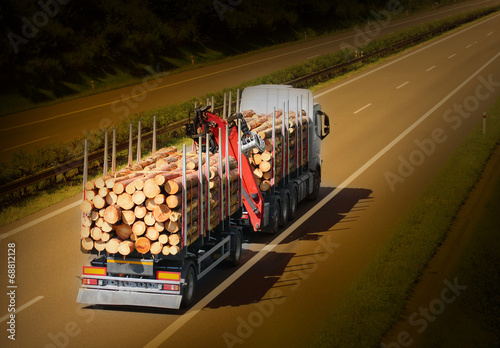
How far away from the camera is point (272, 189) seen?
18.7m

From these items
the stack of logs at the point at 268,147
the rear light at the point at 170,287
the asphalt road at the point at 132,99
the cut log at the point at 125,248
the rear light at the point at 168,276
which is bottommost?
the rear light at the point at 170,287

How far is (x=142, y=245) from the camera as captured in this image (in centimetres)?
1320

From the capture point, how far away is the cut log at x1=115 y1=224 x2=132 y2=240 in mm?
13344

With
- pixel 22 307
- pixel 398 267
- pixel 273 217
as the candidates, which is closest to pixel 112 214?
pixel 22 307

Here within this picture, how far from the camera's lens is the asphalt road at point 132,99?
1239 inches

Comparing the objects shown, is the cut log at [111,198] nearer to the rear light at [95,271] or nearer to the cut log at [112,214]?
the cut log at [112,214]

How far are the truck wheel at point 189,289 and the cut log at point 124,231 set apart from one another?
4.17ft

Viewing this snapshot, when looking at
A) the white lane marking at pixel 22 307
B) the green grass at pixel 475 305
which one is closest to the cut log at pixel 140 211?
the white lane marking at pixel 22 307

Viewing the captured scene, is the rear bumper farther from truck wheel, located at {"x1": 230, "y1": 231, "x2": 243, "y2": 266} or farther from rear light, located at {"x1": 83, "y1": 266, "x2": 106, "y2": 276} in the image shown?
truck wheel, located at {"x1": 230, "y1": 231, "x2": 243, "y2": 266}

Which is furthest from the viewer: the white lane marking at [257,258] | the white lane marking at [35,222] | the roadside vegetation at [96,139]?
the roadside vegetation at [96,139]

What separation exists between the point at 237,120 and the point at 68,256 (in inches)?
186

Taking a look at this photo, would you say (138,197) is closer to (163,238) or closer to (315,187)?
(163,238)

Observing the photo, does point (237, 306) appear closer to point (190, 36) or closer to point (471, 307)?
point (471, 307)

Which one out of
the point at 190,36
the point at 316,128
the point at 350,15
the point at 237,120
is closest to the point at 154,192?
the point at 237,120
